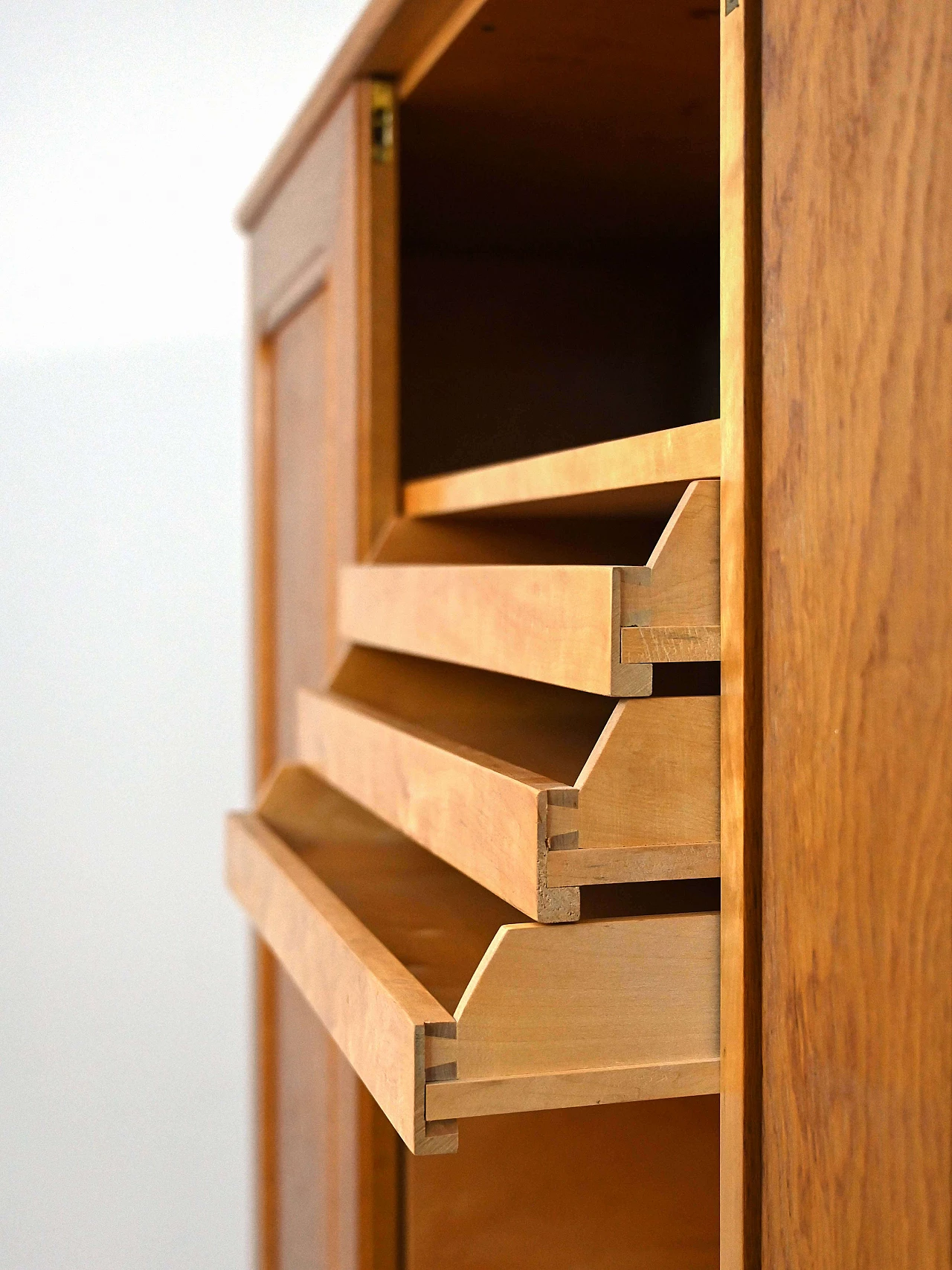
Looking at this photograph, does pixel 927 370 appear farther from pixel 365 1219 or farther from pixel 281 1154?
pixel 281 1154

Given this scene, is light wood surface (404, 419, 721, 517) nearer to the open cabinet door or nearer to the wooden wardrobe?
the wooden wardrobe

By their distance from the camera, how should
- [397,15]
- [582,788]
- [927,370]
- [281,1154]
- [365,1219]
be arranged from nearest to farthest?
1. [927,370]
2. [582,788]
3. [397,15]
4. [365,1219]
5. [281,1154]

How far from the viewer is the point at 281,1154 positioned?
4.78ft

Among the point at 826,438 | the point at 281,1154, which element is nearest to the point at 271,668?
the point at 281,1154

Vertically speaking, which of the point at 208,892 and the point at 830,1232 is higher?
the point at 830,1232

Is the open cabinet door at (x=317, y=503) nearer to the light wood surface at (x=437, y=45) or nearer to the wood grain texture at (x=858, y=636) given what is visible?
the light wood surface at (x=437, y=45)

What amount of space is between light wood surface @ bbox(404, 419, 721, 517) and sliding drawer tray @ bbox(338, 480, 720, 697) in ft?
0.07

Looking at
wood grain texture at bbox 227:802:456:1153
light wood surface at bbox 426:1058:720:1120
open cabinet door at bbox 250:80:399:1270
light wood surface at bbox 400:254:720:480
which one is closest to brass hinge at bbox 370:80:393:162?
open cabinet door at bbox 250:80:399:1270

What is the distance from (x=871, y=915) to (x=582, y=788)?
13 centimetres

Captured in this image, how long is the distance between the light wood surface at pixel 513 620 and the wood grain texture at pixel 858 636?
6 centimetres

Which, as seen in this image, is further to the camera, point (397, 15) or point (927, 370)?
point (397, 15)

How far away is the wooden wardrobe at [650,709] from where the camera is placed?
49 centimetres

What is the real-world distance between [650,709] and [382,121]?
649 mm

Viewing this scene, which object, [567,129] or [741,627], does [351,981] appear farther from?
[567,129]
